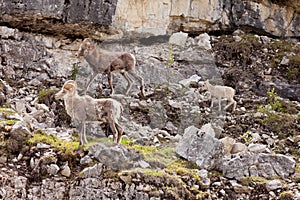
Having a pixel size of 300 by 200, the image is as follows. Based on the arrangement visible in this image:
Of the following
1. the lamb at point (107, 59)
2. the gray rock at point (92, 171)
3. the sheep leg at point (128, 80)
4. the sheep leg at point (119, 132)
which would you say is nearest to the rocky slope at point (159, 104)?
the gray rock at point (92, 171)

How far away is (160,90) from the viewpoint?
16.2 meters

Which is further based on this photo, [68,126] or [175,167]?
[68,126]

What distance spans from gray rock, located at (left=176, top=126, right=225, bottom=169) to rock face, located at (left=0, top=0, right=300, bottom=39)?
6.63 meters

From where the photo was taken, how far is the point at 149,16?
1867cm

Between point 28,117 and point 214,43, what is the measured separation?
308 inches

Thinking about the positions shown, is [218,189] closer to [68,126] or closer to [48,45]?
[68,126]

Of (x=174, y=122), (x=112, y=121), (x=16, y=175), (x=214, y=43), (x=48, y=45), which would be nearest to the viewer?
(x=16, y=175)

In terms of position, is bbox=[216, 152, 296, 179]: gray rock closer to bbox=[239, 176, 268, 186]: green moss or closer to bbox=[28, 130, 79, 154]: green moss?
bbox=[239, 176, 268, 186]: green moss

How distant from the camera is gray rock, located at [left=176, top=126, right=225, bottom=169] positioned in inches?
467

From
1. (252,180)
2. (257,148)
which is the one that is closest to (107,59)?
(257,148)

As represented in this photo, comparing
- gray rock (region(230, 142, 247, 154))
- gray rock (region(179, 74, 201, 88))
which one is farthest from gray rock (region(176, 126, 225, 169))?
gray rock (region(179, 74, 201, 88))

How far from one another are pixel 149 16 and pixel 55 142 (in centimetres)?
781

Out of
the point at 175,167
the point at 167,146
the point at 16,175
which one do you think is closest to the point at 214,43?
the point at 167,146

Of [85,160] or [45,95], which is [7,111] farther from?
[85,160]
